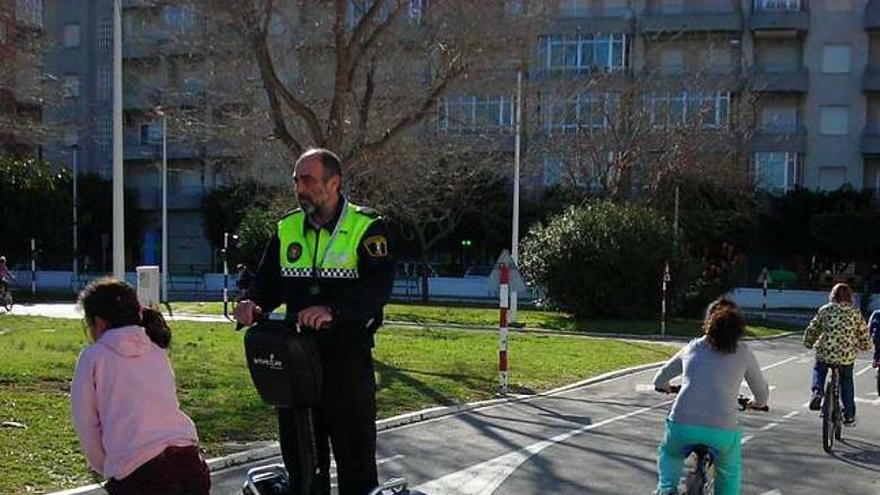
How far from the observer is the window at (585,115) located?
34.5m

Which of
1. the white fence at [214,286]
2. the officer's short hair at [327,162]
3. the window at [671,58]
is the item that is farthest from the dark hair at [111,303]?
the window at [671,58]

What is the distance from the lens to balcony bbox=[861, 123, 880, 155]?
51.6 m

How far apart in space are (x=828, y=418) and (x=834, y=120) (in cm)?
4789

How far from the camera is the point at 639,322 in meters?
27.7

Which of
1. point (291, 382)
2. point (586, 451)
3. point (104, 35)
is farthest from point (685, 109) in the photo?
point (104, 35)

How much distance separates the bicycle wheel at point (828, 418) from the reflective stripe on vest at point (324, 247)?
6.69 metres

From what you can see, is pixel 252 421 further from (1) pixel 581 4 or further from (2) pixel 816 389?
(1) pixel 581 4

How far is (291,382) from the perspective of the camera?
12.3 feet

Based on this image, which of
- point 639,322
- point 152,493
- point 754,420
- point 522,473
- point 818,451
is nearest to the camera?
point 152,493

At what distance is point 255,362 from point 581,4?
52.1 metres

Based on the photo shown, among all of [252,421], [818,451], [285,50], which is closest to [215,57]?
[285,50]

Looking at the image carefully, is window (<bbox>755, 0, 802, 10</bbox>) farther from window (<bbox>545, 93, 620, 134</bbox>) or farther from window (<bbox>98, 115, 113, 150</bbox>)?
window (<bbox>98, 115, 113, 150</bbox>)

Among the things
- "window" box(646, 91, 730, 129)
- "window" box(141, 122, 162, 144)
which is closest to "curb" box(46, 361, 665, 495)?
"window" box(646, 91, 730, 129)

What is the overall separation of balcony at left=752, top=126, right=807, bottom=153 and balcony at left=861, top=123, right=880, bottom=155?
307 cm
